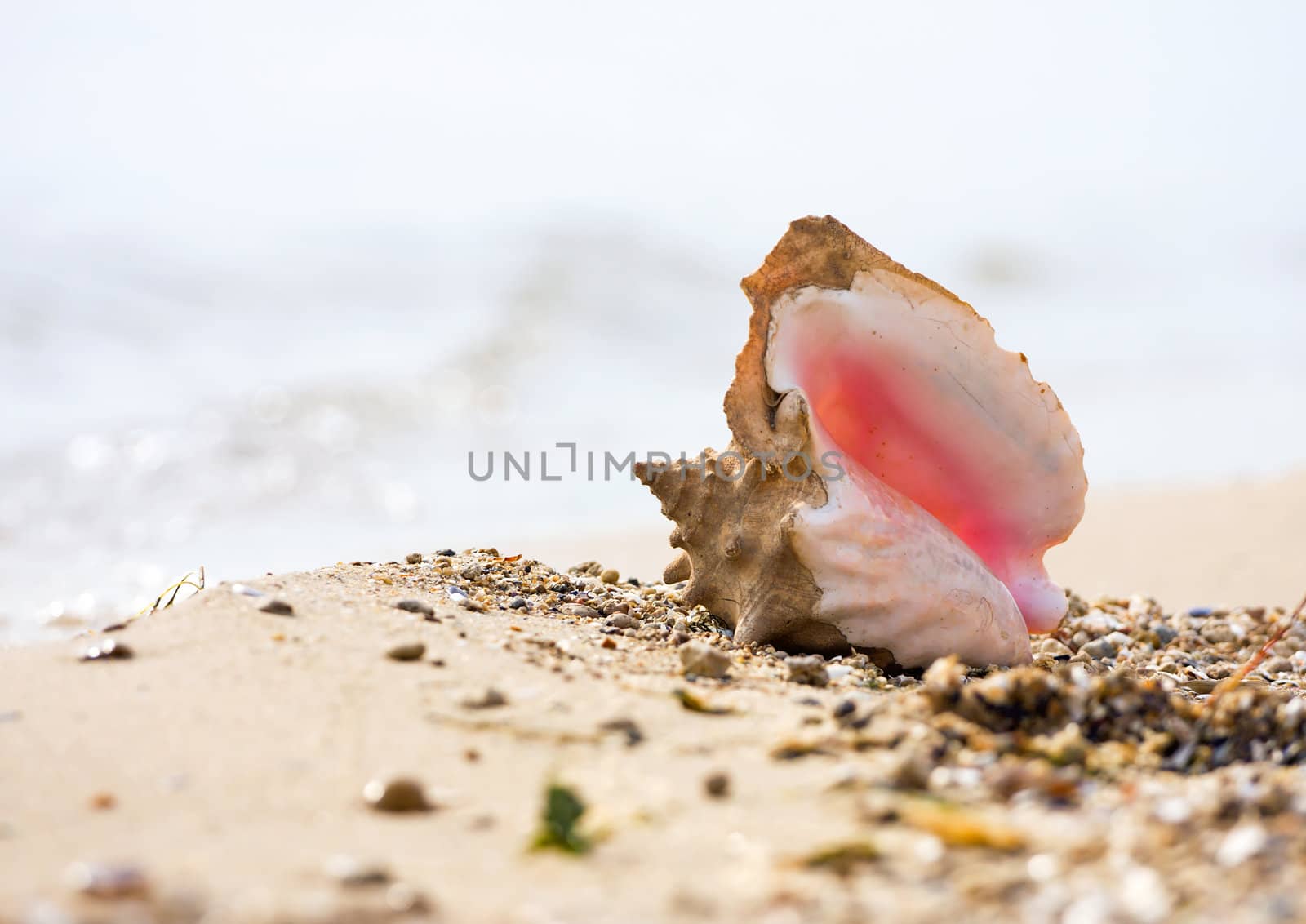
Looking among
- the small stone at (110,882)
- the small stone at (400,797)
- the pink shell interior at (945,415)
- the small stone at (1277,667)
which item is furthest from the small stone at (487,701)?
the small stone at (1277,667)

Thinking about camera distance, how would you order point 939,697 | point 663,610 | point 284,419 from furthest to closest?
point 284,419 → point 663,610 → point 939,697

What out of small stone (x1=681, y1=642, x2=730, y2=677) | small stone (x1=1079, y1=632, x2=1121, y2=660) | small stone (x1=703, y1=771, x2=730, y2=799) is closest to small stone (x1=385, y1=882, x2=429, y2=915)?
small stone (x1=703, y1=771, x2=730, y2=799)

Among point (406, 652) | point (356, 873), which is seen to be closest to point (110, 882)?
point (356, 873)

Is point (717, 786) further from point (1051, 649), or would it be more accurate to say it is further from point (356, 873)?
point (1051, 649)

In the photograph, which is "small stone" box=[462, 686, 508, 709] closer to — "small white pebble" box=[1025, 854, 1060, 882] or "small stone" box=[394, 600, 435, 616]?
"small stone" box=[394, 600, 435, 616]

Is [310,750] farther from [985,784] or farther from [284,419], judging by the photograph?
[284,419]

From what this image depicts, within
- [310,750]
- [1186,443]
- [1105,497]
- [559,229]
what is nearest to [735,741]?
[310,750]
